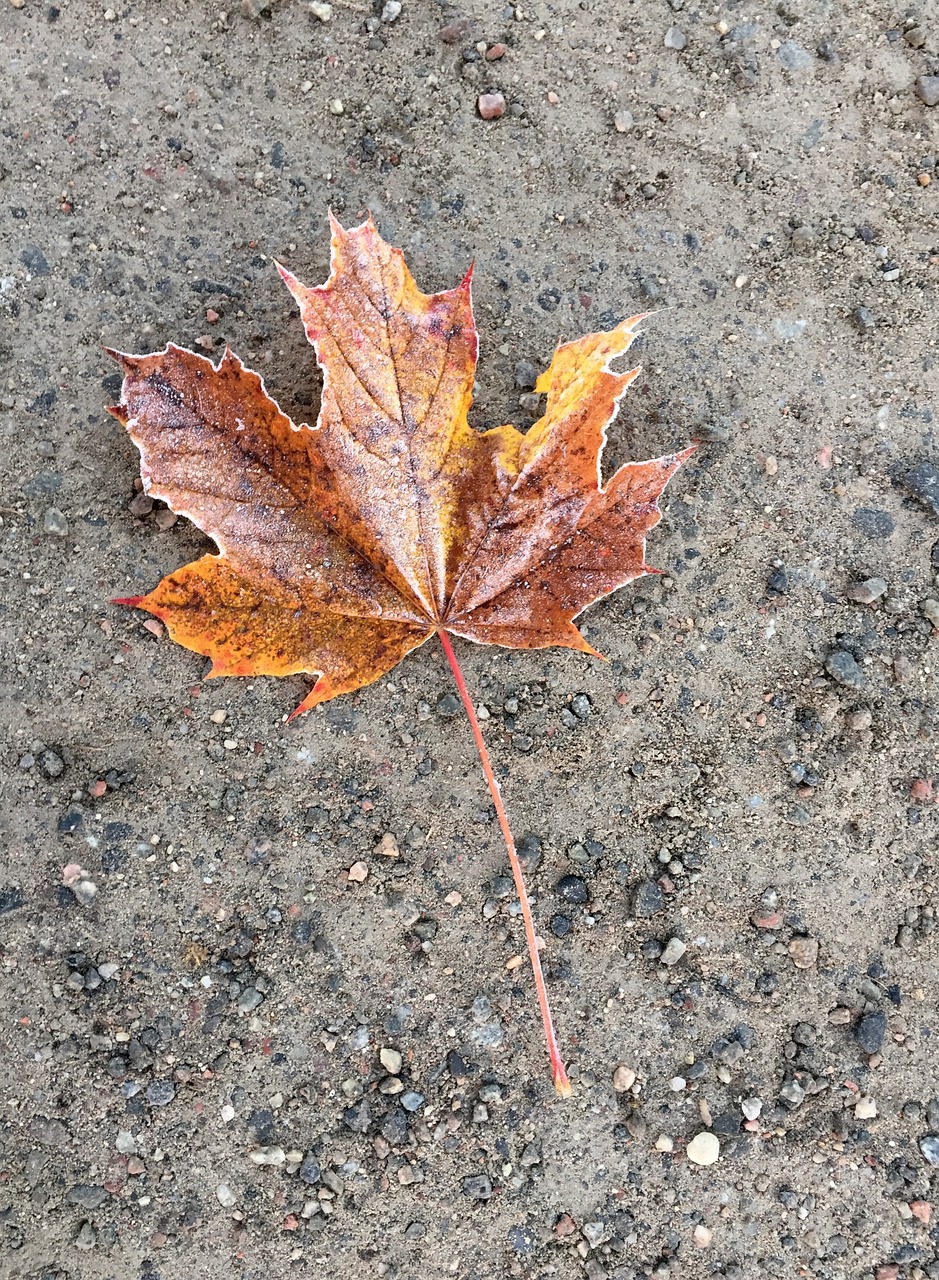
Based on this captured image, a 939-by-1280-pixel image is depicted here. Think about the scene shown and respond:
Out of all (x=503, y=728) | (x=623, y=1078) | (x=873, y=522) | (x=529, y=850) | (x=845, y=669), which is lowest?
(x=623, y=1078)

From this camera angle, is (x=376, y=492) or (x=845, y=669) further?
(x=845, y=669)

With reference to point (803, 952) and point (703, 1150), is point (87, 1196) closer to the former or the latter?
point (703, 1150)

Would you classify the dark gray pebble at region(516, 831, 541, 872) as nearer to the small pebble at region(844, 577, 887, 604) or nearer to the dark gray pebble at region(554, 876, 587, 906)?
the dark gray pebble at region(554, 876, 587, 906)

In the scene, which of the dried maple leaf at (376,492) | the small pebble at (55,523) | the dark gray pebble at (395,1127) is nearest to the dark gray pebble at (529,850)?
the dried maple leaf at (376,492)

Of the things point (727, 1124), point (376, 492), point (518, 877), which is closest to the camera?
point (376, 492)

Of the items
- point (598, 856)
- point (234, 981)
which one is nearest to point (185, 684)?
point (234, 981)

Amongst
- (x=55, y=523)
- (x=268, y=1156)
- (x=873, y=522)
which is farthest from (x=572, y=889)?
(x=55, y=523)

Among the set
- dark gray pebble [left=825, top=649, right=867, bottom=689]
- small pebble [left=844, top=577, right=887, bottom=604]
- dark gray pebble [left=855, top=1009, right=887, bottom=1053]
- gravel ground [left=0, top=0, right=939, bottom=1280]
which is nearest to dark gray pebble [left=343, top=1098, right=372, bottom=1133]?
gravel ground [left=0, top=0, right=939, bottom=1280]

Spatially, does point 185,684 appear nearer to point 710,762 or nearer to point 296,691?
point 296,691
